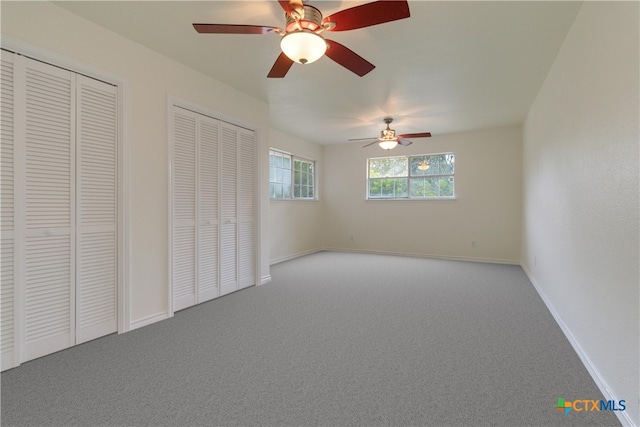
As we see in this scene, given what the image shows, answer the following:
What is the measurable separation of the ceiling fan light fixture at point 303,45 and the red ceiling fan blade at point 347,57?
125 mm

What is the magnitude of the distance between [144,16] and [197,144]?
4.19 ft

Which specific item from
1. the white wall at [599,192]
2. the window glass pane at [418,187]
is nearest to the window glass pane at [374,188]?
the window glass pane at [418,187]

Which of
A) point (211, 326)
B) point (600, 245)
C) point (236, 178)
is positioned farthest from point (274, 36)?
point (600, 245)

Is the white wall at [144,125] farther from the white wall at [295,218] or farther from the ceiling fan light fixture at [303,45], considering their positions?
the white wall at [295,218]

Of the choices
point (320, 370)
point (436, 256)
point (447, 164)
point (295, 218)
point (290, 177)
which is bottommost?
point (320, 370)

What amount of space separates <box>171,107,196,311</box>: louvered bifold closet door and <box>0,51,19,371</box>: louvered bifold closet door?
119cm

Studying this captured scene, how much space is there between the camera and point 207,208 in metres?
3.58

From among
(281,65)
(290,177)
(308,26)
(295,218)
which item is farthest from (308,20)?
(295,218)

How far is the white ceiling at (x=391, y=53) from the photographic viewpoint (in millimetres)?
2283

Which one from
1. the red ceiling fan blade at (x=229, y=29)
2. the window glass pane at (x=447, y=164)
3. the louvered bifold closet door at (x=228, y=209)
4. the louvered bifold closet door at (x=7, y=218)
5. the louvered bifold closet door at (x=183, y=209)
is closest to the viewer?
the red ceiling fan blade at (x=229, y=29)

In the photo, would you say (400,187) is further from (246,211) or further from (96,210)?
(96,210)

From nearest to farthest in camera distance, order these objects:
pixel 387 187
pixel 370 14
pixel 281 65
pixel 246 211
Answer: pixel 370 14 < pixel 281 65 < pixel 246 211 < pixel 387 187

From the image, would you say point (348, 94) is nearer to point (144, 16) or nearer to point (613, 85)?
point (144, 16)

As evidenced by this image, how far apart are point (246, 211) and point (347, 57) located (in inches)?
98.3
